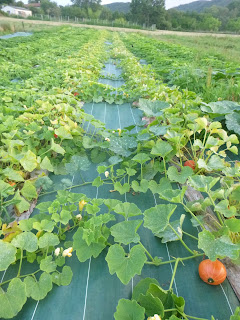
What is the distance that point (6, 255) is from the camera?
56.2 inches

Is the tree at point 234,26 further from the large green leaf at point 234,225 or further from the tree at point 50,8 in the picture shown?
the large green leaf at point 234,225

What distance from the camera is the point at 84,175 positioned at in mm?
2619

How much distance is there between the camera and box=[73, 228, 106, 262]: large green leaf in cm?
160

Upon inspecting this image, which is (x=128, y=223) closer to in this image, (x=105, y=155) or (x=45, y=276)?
(x=45, y=276)

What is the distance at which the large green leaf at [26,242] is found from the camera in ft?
4.92

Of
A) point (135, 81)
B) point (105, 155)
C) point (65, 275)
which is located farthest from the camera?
point (135, 81)

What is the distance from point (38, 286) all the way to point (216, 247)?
1017 mm

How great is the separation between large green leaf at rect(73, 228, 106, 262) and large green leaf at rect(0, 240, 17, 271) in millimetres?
374

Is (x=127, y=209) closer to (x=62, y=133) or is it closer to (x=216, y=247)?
(x=216, y=247)

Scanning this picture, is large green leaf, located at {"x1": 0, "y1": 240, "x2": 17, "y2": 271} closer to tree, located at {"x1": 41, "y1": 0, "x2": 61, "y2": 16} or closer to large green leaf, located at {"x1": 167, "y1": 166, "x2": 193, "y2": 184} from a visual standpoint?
large green leaf, located at {"x1": 167, "y1": 166, "x2": 193, "y2": 184}

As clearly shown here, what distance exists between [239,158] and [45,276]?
236 centimetres

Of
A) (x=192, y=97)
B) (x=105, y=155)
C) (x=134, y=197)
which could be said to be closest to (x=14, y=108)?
(x=105, y=155)

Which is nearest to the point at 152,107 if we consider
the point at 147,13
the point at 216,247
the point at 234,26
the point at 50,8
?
the point at 216,247

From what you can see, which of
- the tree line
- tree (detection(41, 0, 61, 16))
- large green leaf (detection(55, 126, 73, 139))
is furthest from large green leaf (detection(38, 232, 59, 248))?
tree (detection(41, 0, 61, 16))
